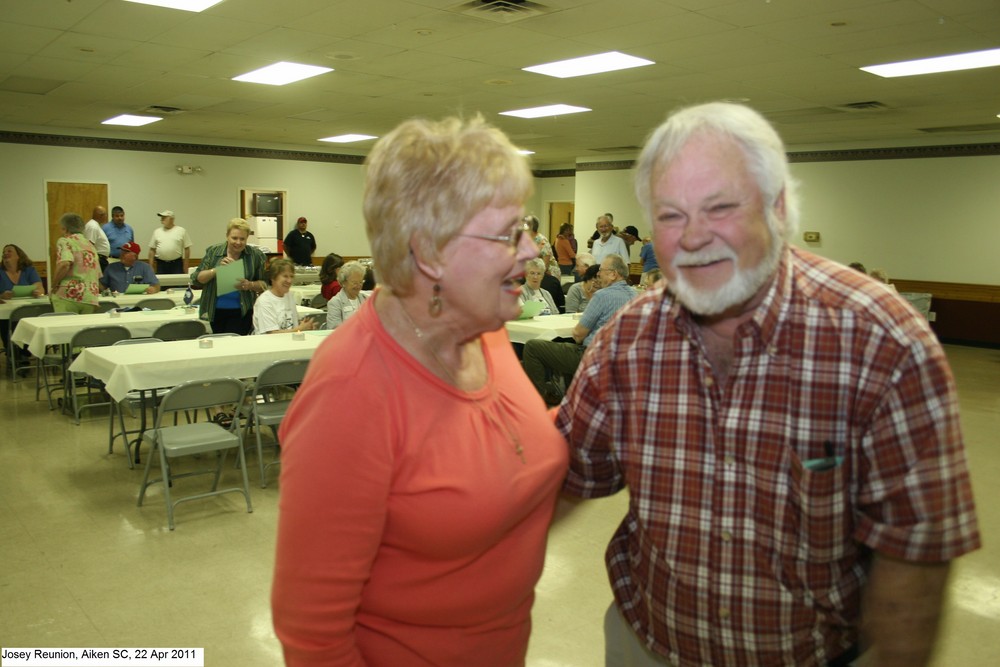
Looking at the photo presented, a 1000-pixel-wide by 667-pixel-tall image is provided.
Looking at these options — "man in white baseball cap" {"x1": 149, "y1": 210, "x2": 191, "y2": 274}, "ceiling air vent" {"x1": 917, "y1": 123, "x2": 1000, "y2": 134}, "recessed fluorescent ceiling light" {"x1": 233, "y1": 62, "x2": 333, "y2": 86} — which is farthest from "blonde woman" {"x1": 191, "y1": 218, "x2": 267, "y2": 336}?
"ceiling air vent" {"x1": 917, "y1": 123, "x2": 1000, "y2": 134}

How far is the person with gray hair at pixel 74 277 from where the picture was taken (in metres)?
7.74

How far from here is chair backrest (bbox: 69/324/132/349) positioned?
20.7 feet

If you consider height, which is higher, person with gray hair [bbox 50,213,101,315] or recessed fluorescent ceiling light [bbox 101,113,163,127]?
recessed fluorescent ceiling light [bbox 101,113,163,127]

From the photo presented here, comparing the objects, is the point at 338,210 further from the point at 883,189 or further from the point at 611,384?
the point at 611,384

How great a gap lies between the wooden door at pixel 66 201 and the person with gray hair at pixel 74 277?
22.5 feet

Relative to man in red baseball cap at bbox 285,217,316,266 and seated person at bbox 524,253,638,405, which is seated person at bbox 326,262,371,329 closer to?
seated person at bbox 524,253,638,405

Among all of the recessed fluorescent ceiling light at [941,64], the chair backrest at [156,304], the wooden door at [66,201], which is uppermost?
the recessed fluorescent ceiling light at [941,64]

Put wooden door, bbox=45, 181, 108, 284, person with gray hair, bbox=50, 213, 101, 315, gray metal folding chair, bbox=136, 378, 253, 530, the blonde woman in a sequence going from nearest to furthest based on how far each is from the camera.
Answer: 1. gray metal folding chair, bbox=136, 378, 253, 530
2. the blonde woman
3. person with gray hair, bbox=50, 213, 101, 315
4. wooden door, bbox=45, 181, 108, 284

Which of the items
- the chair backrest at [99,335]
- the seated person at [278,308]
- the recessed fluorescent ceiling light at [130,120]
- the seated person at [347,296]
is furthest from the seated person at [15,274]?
the seated person at [347,296]

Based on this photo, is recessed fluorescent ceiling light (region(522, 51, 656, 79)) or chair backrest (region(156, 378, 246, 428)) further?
recessed fluorescent ceiling light (region(522, 51, 656, 79))

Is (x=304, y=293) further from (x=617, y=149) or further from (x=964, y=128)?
(x=964, y=128)

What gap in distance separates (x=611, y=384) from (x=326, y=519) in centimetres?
58

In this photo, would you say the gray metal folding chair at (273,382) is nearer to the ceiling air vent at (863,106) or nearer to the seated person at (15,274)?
the seated person at (15,274)

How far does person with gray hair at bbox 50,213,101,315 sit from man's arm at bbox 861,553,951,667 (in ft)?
26.7
